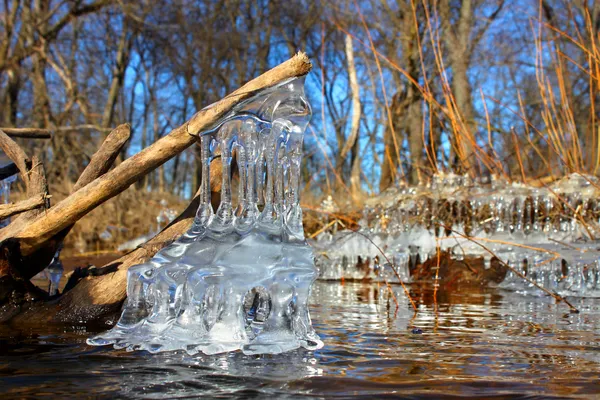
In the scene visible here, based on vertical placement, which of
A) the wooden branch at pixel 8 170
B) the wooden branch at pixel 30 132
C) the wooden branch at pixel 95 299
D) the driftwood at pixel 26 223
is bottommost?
the wooden branch at pixel 95 299

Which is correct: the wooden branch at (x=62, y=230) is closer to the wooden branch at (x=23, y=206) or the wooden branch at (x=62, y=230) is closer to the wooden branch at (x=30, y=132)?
the wooden branch at (x=23, y=206)

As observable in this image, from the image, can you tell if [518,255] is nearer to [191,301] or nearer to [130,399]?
[191,301]

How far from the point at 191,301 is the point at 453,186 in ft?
14.8

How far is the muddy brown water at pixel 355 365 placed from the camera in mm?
1686

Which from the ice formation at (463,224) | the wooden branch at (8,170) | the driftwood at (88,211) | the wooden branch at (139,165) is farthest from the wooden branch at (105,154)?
the ice formation at (463,224)

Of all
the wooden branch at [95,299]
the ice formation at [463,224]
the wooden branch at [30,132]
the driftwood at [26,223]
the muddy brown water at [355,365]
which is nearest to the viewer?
the muddy brown water at [355,365]

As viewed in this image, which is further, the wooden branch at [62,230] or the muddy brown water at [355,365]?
the wooden branch at [62,230]

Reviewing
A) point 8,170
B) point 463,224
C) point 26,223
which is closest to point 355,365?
point 26,223

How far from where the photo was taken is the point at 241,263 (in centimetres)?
229

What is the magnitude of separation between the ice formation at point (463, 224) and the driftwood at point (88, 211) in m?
3.06

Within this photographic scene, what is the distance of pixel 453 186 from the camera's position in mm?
6457

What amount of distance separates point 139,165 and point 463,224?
14.2ft

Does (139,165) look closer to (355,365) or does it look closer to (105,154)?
(105,154)

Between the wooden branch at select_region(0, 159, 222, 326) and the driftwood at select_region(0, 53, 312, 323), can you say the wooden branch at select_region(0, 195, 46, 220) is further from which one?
the wooden branch at select_region(0, 159, 222, 326)
